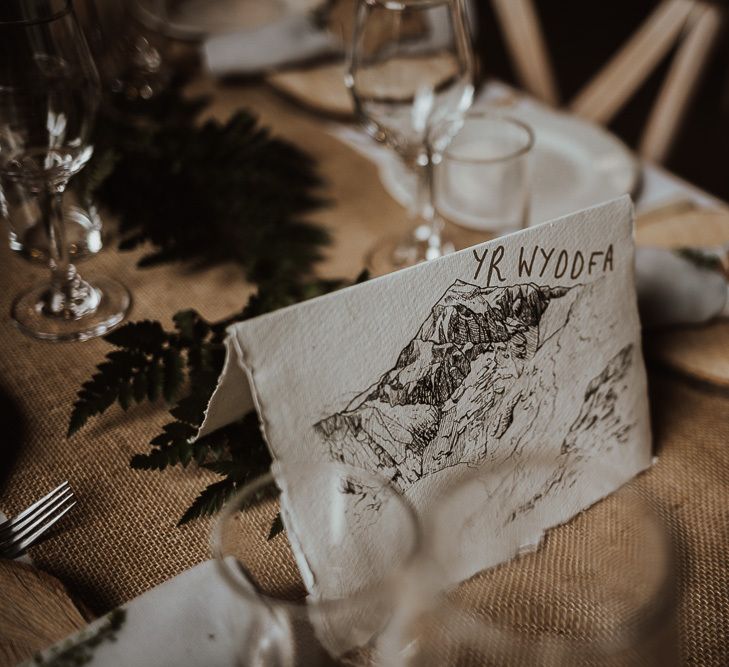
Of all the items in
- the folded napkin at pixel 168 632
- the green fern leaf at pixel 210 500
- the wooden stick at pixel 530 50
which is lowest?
the wooden stick at pixel 530 50

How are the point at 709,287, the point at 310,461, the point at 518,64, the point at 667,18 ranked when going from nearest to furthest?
the point at 310,461
the point at 709,287
the point at 667,18
the point at 518,64

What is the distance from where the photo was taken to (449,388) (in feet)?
1.66

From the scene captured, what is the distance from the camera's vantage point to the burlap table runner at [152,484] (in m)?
0.51

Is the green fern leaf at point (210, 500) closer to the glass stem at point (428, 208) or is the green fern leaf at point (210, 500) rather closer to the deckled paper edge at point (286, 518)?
the deckled paper edge at point (286, 518)

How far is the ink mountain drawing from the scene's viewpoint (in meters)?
0.49

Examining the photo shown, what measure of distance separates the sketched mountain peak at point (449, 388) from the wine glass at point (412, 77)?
32 centimetres

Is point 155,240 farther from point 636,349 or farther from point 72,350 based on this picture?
point 636,349

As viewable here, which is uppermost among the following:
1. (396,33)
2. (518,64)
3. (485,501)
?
(396,33)

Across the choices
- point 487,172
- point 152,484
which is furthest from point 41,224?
point 487,172

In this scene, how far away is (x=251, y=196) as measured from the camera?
90 cm

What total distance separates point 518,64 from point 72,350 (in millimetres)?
1036

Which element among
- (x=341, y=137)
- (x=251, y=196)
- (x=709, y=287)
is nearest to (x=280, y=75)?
(x=341, y=137)

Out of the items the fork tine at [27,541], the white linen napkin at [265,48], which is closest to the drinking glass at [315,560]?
the fork tine at [27,541]

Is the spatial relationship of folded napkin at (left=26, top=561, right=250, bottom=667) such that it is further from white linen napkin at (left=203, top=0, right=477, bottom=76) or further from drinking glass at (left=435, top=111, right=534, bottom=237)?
white linen napkin at (left=203, top=0, right=477, bottom=76)
